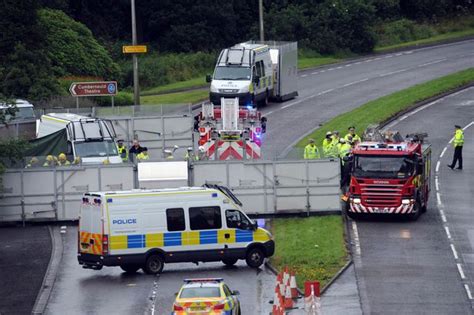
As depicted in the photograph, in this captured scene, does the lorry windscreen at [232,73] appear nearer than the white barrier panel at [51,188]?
No

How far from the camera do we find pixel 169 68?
287ft

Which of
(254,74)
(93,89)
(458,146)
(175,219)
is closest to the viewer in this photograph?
(175,219)

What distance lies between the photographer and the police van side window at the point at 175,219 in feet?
130

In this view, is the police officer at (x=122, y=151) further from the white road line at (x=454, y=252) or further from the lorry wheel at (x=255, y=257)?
the white road line at (x=454, y=252)

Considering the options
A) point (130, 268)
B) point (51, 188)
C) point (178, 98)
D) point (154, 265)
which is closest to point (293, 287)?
point (154, 265)

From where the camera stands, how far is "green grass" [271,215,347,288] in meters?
39.3

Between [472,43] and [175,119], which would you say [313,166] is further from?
[472,43]

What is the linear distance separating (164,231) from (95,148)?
13008 millimetres

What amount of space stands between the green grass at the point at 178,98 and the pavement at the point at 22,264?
991 inches

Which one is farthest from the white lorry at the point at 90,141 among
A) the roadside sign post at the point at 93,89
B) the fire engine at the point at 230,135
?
the roadside sign post at the point at 93,89

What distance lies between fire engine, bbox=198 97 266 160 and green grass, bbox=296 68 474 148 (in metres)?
5.96

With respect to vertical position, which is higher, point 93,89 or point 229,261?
point 93,89

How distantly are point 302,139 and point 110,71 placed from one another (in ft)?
73.9

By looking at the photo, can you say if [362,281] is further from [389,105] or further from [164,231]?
[389,105]
